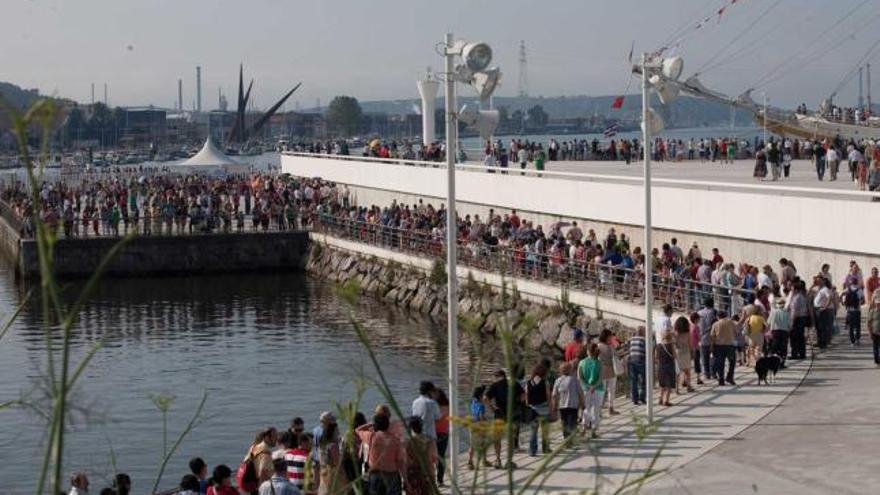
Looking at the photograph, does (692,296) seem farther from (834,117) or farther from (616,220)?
(834,117)

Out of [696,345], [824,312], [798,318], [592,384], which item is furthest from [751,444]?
[824,312]

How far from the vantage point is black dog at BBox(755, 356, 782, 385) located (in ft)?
65.4

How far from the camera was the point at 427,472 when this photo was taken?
5562 millimetres

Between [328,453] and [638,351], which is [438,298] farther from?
[328,453]

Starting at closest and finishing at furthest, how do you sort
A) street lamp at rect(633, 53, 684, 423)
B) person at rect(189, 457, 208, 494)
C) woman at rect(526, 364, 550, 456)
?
person at rect(189, 457, 208, 494) < woman at rect(526, 364, 550, 456) < street lamp at rect(633, 53, 684, 423)

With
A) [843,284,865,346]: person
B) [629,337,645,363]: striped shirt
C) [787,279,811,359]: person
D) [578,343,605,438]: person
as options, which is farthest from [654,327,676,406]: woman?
[843,284,865,346]: person

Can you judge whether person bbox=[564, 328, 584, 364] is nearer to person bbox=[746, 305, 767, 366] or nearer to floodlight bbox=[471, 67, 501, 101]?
person bbox=[746, 305, 767, 366]

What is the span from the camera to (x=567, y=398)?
656 inches

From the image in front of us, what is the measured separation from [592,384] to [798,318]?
519 centimetres

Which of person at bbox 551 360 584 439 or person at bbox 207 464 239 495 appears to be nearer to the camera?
person at bbox 207 464 239 495

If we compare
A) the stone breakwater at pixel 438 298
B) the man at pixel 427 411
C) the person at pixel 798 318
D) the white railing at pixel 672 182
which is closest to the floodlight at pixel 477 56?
the man at pixel 427 411

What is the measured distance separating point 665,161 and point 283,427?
3308cm

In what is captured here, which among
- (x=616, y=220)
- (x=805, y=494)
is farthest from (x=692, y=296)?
(x=805, y=494)

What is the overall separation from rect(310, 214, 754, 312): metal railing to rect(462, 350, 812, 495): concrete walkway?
4479 millimetres
